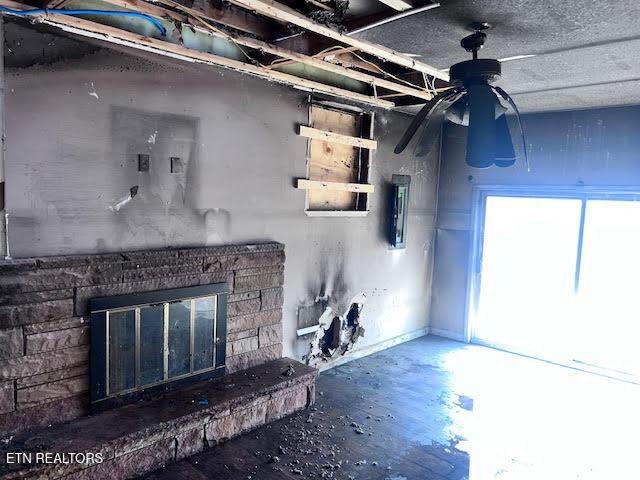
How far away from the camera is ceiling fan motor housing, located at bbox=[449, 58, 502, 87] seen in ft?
7.35

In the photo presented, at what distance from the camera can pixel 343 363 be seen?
4.55 m

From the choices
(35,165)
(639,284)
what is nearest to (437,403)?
(639,284)

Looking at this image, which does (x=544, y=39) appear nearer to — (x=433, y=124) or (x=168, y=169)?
(x=433, y=124)

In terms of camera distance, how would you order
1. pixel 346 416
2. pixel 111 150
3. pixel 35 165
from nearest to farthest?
pixel 35 165 < pixel 111 150 < pixel 346 416

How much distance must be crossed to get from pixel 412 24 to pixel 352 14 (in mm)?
329

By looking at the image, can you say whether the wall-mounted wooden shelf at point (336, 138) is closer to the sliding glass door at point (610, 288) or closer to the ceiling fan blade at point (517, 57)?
the ceiling fan blade at point (517, 57)

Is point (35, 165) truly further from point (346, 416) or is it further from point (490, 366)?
point (490, 366)

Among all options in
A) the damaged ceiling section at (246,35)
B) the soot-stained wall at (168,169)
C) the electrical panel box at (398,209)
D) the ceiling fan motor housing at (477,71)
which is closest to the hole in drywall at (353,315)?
the soot-stained wall at (168,169)

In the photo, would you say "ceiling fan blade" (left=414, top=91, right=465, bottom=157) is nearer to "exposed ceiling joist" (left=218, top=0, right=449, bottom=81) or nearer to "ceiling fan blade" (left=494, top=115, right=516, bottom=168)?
"ceiling fan blade" (left=494, top=115, right=516, bottom=168)

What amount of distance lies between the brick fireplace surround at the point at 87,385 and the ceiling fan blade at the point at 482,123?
1.87m

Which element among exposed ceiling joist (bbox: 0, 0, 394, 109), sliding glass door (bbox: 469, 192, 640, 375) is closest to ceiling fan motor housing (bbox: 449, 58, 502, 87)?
exposed ceiling joist (bbox: 0, 0, 394, 109)

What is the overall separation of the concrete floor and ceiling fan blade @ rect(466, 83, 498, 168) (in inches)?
76.3

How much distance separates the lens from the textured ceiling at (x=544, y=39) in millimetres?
2197

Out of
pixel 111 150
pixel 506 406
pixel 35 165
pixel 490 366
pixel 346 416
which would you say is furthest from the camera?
pixel 490 366
